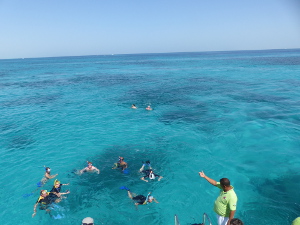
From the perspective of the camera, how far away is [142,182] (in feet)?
43.2

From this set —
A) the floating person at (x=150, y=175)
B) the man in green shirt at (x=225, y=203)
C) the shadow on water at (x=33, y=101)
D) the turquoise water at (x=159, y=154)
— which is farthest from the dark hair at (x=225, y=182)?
the shadow on water at (x=33, y=101)

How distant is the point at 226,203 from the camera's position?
678cm

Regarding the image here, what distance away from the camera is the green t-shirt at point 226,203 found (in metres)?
6.61

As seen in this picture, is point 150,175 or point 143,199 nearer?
point 143,199

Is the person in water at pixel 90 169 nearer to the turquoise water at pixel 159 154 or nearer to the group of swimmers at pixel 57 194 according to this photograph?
the group of swimmers at pixel 57 194

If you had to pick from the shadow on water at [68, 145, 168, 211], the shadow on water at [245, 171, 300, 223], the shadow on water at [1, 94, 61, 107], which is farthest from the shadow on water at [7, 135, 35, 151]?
the shadow on water at [245, 171, 300, 223]

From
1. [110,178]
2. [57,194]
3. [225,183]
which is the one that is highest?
[225,183]

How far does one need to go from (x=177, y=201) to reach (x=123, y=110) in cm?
1816

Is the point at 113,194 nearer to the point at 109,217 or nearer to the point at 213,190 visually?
the point at 109,217

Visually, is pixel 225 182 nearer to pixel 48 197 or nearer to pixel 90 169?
pixel 48 197

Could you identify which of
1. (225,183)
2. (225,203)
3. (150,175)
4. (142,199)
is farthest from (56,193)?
(225,183)

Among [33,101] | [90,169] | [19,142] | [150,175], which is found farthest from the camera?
[33,101]

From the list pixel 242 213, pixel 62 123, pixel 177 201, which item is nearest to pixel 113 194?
pixel 177 201

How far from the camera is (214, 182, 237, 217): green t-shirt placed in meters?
6.61
